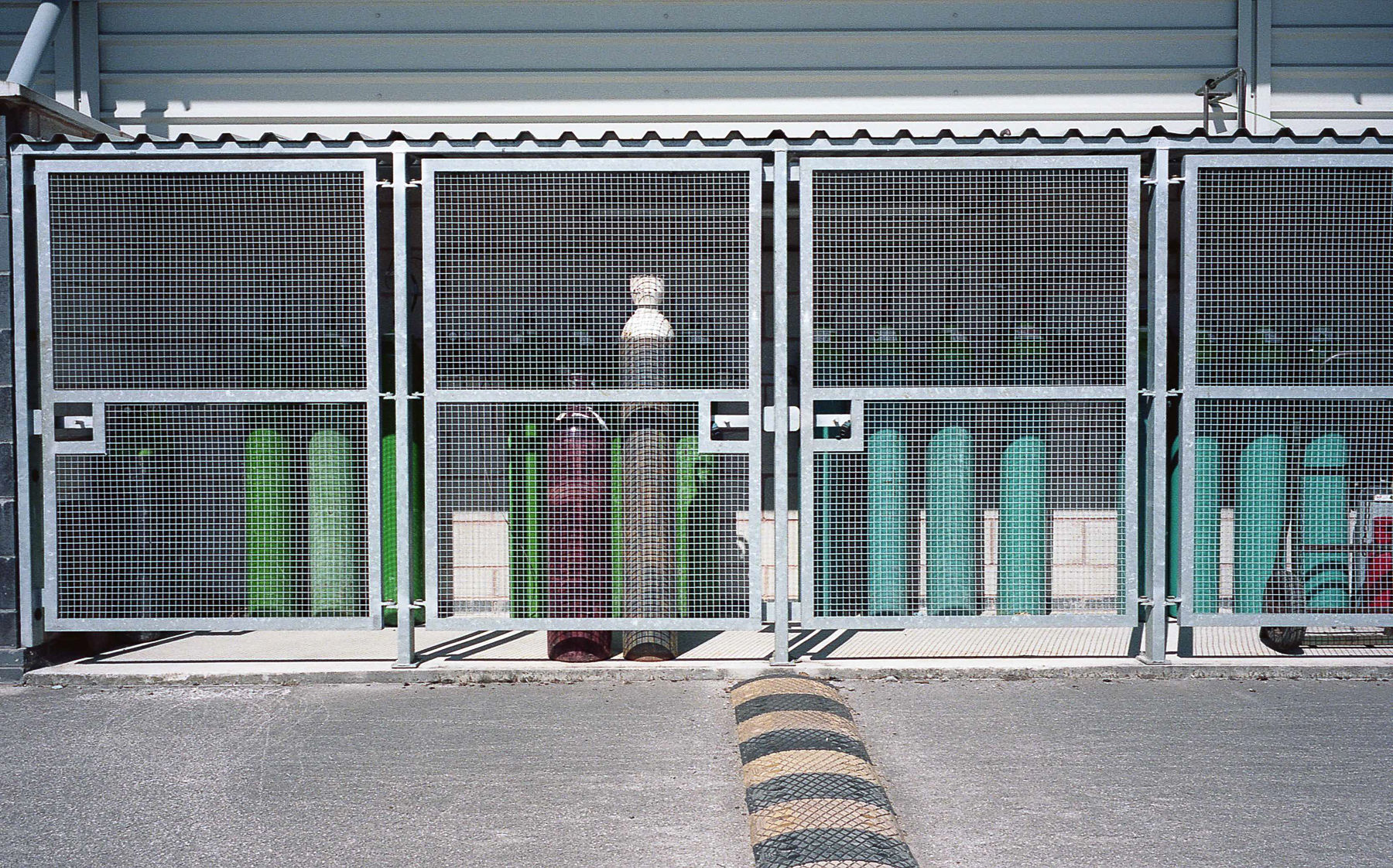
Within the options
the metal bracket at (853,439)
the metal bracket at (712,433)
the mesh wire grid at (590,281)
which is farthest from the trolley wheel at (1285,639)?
the mesh wire grid at (590,281)

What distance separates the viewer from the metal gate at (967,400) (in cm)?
523

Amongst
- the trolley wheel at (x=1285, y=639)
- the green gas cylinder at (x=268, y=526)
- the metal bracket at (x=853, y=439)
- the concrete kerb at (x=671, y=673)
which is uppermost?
the metal bracket at (x=853, y=439)

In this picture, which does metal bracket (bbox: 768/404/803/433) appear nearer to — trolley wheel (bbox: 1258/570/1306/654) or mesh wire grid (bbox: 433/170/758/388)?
mesh wire grid (bbox: 433/170/758/388)

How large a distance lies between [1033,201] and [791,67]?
7.80 ft

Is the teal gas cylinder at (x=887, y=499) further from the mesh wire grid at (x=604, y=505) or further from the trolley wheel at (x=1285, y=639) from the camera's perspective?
the trolley wheel at (x=1285, y=639)

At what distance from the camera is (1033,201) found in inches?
211

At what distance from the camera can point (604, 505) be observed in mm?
5371

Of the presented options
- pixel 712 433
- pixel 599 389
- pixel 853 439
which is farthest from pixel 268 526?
pixel 853 439

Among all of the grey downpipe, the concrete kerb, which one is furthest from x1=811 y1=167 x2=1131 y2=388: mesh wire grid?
the grey downpipe

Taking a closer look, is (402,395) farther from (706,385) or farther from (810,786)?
(810,786)

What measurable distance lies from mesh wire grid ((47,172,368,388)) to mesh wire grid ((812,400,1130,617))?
8.27 feet

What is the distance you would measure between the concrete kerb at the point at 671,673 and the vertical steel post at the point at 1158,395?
12.4 inches

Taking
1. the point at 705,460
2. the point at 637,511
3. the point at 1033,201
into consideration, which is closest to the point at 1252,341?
the point at 1033,201

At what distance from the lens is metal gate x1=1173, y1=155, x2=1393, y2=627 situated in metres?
5.27
